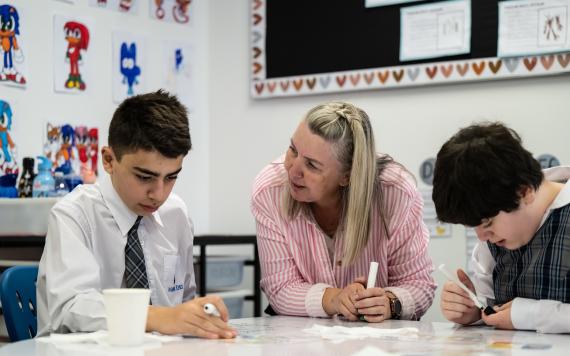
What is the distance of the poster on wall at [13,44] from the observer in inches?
118

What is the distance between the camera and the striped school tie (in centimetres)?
186

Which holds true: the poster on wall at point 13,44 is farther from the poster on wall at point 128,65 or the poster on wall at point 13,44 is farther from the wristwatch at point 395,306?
the wristwatch at point 395,306

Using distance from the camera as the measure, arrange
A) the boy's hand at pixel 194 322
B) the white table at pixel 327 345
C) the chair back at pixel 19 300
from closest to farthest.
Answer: the white table at pixel 327 345 → the boy's hand at pixel 194 322 → the chair back at pixel 19 300

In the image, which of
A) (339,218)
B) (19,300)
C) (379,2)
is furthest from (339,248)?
(379,2)

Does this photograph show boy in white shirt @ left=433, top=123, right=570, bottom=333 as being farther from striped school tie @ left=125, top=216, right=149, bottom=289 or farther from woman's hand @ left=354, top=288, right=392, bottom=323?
striped school tie @ left=125, top=216, right=149, bottom=289

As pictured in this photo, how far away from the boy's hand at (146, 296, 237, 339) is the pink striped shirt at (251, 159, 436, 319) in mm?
586

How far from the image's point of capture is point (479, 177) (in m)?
1.55

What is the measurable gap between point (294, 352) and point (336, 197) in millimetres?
940

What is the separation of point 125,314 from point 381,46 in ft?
7.52

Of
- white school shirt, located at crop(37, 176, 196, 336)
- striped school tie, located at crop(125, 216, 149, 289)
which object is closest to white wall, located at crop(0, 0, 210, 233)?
white school shirt, located at crop(37, 176, 196, 336)

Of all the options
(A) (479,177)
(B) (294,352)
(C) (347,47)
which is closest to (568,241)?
(A) (479,177)

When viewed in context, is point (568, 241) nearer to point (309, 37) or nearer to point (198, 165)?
point (309, 37)

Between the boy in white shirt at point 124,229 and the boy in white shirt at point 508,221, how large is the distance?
63cm

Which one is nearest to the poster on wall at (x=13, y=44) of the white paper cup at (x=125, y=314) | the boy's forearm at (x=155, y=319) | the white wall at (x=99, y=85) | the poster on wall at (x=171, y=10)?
the white wall at (x=99, y=85)
